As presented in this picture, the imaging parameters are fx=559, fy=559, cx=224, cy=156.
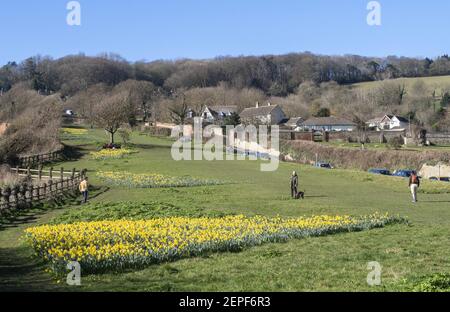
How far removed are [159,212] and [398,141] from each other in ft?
195

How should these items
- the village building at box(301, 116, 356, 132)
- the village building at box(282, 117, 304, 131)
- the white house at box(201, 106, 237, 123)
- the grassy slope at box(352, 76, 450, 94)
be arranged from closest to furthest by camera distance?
the village building at box(301, 116, 356, 132), the village building at box(282, 117, 304, 131), the white house at box(201, 106, 237, 123), the grassy slope at box(352, 76, 450, 94)

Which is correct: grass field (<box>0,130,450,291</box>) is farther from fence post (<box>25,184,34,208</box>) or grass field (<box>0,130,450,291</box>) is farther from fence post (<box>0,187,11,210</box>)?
fence post (<box>0,187,11,210</box>)

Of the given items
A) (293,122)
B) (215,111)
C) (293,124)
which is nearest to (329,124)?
(293,124)

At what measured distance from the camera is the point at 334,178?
46000 millimetres

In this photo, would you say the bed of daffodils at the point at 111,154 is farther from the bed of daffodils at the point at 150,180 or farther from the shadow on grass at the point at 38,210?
the shadow on grass at the point at 38,210

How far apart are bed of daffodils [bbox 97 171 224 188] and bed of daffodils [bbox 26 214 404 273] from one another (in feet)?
56.3

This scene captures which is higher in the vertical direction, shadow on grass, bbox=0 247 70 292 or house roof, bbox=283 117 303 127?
house roof, bbox=283 117 303 127

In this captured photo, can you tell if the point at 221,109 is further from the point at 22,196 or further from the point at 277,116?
the point at 22,196

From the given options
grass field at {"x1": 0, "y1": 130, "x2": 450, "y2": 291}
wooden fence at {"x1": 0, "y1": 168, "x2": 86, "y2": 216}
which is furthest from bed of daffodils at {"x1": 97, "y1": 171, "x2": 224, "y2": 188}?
wooden fence at {"x1": 0, "y1": 168, "x2": 86, "y2": 216}

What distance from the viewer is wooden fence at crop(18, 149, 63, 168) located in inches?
2244

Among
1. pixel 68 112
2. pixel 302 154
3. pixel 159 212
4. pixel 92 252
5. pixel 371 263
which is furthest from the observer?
pixel 68 112

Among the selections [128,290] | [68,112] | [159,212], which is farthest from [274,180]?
[68,112]

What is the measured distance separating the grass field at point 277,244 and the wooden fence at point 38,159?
1452 centimetres

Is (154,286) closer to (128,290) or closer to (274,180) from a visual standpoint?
(128,290)
